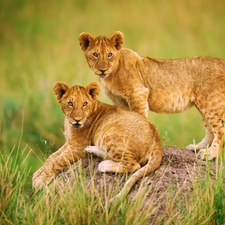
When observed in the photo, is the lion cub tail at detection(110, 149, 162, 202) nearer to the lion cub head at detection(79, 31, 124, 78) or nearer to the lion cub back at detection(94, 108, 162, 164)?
the lion cub back at detection(94, 108, 162, 164)

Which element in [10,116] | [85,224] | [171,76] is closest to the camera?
[85,224]

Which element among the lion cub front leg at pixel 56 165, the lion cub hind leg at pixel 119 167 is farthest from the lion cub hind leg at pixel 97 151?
the lion cub hind leg at pixel 119 167

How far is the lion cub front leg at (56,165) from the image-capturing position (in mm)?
4781

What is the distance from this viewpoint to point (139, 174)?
435 centimetres

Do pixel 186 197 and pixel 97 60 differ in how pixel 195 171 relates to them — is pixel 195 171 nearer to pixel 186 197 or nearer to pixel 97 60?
pixel 186 197

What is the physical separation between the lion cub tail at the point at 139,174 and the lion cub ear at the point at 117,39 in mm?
1504

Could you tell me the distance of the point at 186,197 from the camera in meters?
4.30

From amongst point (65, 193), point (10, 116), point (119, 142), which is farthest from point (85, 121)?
Result: point (10, 116)

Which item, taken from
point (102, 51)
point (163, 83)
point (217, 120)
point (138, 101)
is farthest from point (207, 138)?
point (102, 51)

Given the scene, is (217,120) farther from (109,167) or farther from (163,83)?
(109,167)

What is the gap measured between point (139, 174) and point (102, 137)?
0.67 meters

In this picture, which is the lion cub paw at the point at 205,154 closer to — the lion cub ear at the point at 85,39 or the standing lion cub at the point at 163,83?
the standing lion cub at the point at 163,83

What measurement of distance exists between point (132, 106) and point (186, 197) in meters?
1.58

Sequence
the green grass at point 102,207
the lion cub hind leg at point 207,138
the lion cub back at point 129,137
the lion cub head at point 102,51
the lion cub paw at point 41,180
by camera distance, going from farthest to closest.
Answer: the lion cub hind leg at point 207,138, the lion cub head at point 102,51, the lion cub paw at point 41,180, the lion cub back at point 129,137, the green grass at point 102,207
